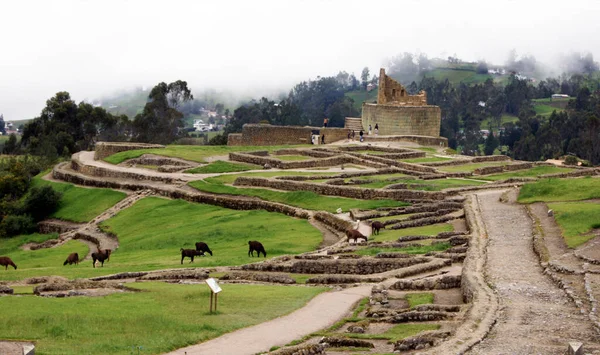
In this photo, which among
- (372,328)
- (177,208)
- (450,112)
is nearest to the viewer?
(372,328)

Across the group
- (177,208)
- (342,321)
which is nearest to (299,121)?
(177,208)

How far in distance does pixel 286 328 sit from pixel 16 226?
120 ft

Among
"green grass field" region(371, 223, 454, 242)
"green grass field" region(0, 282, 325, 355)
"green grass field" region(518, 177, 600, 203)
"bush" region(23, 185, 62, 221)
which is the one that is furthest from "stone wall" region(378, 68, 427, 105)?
"green grass field" region(0, 282, 325, 355)

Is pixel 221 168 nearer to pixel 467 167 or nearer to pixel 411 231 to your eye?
pixel 467 167

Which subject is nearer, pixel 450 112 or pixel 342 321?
pixel 342 321

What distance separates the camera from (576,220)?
32781 millimetres

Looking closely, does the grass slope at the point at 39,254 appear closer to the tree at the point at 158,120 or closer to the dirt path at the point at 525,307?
the dirt path at the point at 525,307

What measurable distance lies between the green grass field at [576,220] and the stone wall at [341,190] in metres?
7.24

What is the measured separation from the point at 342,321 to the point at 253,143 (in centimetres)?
5675

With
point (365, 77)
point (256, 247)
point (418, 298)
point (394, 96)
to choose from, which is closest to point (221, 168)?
point (394, 96)

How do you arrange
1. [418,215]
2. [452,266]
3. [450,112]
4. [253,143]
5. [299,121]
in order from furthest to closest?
[450,112], [299,121], [253,143], [418,215], [452,266]

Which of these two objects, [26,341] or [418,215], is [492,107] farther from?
[26,341]

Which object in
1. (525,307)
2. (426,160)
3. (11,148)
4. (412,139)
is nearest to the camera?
(525,307)

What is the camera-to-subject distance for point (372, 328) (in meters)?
21.2
